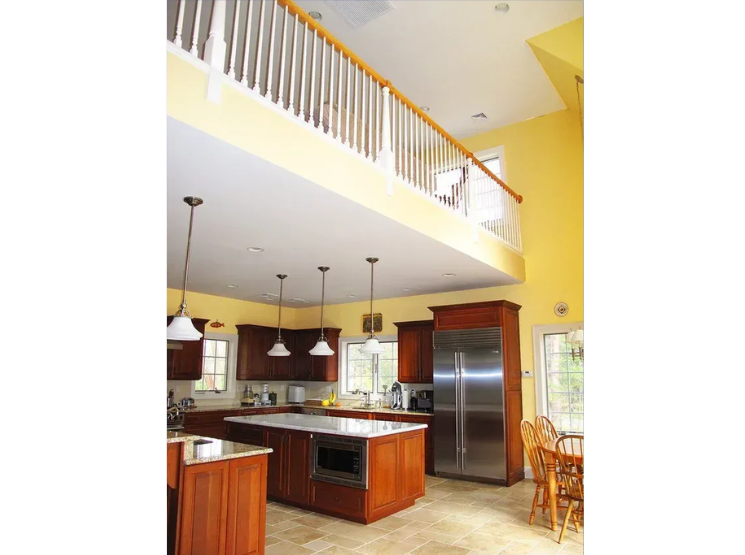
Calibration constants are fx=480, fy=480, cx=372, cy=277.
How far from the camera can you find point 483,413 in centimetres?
653

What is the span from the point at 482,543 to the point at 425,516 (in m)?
0.90

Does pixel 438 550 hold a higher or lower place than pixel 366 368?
lower

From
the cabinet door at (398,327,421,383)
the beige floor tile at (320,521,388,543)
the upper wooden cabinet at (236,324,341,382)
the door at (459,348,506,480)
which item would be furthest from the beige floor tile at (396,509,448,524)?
the upper wooden cabinet at (236,324,341,382)

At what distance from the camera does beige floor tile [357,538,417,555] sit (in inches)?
154

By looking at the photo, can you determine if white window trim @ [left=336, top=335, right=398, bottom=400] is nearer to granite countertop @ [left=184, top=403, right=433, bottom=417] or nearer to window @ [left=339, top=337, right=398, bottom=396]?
window @ [left=339, top=337, right=398, bottom=396]

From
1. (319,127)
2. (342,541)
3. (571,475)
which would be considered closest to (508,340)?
(571,475)

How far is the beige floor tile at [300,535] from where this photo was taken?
4.24 m

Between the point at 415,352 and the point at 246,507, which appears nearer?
the point at 246,507

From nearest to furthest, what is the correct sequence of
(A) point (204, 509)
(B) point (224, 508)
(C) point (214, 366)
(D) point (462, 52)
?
(A) point (204, 509) → (B) point (224, 508) → (D) point (462, 52) → (C) point (214, 366)

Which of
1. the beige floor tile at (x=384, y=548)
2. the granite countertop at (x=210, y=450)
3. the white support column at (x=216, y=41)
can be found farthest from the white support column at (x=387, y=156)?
the beige floor tile at (x=384, y=548)

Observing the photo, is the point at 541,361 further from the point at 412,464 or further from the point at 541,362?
the point at 412,464

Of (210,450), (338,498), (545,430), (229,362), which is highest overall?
(229,362)

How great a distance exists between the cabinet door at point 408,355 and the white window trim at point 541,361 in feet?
5.87

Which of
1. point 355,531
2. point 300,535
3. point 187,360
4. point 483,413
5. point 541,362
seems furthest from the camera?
point 187,360
